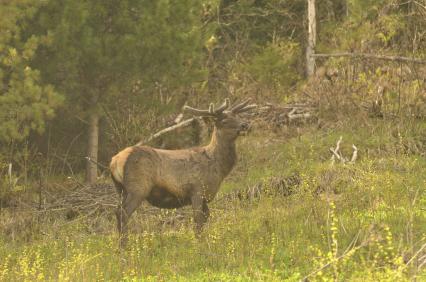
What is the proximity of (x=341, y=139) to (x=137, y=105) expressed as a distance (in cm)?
445

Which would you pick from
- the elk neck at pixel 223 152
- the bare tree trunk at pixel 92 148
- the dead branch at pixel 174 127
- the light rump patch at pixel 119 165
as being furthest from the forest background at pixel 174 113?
the light rump patch at pixel 119 165

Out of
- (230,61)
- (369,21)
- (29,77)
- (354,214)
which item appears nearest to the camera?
(354,214)

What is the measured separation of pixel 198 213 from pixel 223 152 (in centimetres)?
111

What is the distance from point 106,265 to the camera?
948cm

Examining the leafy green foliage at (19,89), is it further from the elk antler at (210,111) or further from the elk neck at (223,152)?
the elk neck at (223,152)

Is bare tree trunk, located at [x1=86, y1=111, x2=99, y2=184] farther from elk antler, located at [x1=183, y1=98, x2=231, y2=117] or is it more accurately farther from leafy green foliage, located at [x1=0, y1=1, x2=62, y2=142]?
elk antler, located at [x1=183, y1=98, x2=231, y2=117]

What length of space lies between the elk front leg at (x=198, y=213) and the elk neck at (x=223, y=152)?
2.12ft

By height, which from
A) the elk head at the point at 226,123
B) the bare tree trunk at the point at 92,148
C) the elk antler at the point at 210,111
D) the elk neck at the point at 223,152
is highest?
the elk antler at the point at 210,111

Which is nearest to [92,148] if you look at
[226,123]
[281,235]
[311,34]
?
[226,123]

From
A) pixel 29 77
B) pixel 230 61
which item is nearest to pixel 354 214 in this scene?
pixel 29 77

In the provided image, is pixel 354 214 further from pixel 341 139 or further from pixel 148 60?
pixel 148 60

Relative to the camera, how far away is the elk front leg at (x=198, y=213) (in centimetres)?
1112

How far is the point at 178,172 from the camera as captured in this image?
1128 cm

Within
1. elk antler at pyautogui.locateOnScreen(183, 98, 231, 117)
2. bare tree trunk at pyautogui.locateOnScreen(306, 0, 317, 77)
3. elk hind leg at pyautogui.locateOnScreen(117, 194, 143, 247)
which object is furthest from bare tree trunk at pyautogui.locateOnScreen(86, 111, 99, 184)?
bare tree trunk at pyautogui.locateOnScreen(306, 0, 317, 77)
